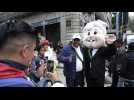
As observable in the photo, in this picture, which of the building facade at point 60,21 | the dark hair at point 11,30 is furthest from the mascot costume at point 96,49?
the dark hair at point 11,30

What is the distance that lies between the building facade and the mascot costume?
0.38 ft

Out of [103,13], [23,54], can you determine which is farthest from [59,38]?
[23,54]

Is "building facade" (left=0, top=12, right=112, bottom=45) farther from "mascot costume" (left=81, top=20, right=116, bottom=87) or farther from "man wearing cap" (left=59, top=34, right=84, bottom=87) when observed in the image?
"man wearing cap" (left=59, top=34, right=84, bottom=87)

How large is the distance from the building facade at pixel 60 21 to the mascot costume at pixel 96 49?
4.6 inches

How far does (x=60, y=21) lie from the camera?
2004 mm

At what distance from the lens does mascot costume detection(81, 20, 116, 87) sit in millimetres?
2232

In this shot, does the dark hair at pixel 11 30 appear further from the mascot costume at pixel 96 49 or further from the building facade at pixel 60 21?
the mascot costume at pixel 96 49

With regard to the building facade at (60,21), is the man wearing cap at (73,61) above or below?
below

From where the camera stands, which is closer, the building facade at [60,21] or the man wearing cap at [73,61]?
the building facade at [60,21]

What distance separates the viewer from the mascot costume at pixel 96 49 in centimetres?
223

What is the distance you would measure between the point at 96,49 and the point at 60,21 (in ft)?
2.13
